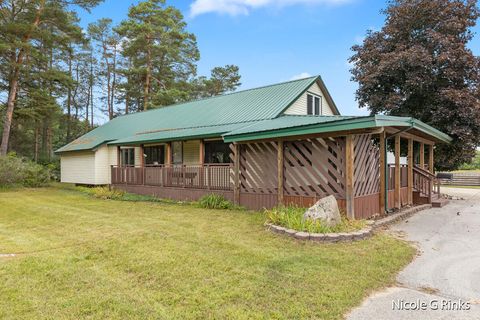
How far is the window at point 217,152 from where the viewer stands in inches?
521

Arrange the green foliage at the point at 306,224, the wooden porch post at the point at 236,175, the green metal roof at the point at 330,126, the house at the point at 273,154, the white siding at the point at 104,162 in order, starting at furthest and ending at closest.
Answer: the white siding at the point at 104,162 → the wooden porch post at the point at 236,175 → the house at the point at 273,154 → the green metal roof at the point at 330,126 → the green foliage at the point at 306,224

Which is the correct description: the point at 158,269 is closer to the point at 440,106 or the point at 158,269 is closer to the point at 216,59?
the point at 440,106

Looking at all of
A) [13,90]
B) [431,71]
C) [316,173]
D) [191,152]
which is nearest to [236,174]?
[316,173]

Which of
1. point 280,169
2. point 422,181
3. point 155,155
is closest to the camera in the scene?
point 280,169

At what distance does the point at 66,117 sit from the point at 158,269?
30.3 metres

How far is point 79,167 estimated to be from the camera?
18.5 m

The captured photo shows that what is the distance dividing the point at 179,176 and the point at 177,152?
12.2ft

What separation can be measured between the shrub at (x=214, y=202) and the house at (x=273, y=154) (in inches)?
10.6

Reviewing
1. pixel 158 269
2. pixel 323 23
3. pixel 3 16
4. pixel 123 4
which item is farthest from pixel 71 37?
pixel 158 269

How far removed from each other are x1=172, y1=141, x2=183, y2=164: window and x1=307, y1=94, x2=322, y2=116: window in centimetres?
652

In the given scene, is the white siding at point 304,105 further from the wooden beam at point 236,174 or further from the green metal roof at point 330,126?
the green metal roof at point 330,126

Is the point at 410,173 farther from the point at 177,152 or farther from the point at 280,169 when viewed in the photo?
the point at 177,152

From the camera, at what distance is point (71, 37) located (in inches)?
824

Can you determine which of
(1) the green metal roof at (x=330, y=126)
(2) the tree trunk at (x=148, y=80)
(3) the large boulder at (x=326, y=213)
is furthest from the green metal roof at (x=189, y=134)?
(2) the tree trunk at (x=148, y=80)
